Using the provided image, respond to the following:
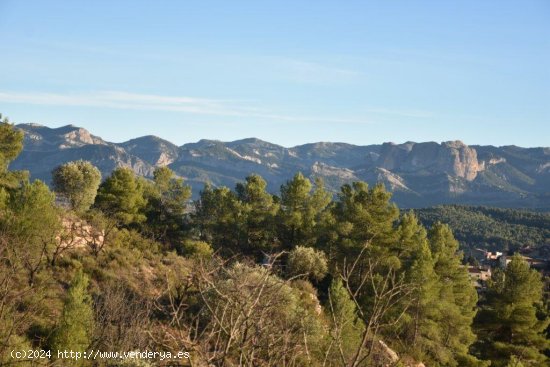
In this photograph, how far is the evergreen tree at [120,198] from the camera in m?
35.0

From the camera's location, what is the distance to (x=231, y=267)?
90.8 feet

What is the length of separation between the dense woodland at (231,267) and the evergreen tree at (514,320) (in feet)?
0.27

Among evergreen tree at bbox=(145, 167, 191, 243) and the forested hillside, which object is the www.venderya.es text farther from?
the forested hillside

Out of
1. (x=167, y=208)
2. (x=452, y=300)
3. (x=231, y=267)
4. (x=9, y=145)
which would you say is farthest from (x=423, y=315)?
(x=9, y=145)

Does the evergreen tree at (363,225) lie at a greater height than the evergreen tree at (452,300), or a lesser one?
greater

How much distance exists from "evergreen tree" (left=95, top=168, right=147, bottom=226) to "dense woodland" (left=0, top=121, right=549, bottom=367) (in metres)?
0.08

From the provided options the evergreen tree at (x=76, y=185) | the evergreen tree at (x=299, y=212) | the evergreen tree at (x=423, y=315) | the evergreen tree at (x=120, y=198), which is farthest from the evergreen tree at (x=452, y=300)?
the evergreen tree at (x=76, y=185)

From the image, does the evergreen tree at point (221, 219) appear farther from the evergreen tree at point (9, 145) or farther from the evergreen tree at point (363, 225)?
the evergreen tree at point (9, 145)

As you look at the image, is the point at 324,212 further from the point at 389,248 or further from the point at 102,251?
the point at 102,251

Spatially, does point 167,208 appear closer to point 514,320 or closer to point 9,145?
point 9,145

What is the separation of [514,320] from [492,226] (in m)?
128

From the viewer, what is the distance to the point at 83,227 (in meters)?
30.5

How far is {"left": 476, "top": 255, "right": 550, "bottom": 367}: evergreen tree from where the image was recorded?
29.6m

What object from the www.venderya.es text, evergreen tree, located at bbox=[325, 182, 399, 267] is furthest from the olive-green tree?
the www.venderya.es text
